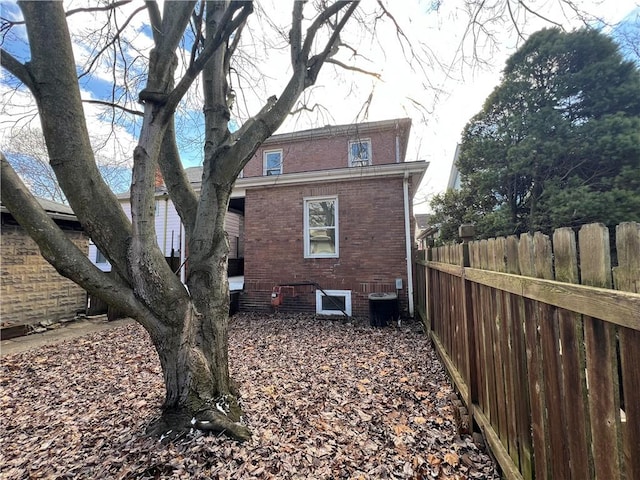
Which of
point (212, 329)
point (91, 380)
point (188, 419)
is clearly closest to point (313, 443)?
point (188, 419)

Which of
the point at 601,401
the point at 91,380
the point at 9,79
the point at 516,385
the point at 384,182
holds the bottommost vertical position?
the point at 91,380

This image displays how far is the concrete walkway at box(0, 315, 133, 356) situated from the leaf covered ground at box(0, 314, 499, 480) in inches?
23.8

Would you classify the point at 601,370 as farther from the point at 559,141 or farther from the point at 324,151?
the point at 324,151

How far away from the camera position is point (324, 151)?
13.3 meters

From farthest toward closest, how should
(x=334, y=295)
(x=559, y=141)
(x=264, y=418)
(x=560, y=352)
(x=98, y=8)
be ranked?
1. (x=559, y=141)
2. (x=334, y=295)
3. (x=98, y=8)
4. (x=264, y=418)
5. (x=560, y=352)

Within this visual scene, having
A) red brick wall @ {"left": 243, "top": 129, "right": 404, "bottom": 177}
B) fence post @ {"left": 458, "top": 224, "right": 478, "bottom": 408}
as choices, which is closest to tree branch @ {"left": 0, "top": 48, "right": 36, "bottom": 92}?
fence post @ {"left": 458, "top": 224, "right": 478, "bottom": 408}

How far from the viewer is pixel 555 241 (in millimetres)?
1350

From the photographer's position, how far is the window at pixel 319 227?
7.96m

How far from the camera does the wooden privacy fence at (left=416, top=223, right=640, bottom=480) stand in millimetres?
978

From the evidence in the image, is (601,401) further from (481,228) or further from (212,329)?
(481,228)

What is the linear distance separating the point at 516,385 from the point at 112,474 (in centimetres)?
273

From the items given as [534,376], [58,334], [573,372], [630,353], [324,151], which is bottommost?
[58,334]

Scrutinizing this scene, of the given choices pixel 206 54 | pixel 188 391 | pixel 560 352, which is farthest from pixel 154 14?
pixel 560 352

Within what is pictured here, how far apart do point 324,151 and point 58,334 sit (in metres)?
10.7
